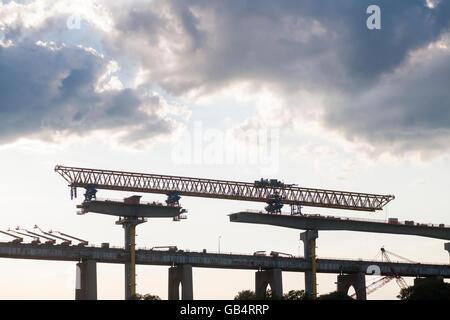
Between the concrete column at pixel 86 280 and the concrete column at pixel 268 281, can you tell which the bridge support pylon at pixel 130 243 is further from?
the concrete column at pixel 268 281

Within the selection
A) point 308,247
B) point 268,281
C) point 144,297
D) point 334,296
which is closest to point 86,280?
point 144,297

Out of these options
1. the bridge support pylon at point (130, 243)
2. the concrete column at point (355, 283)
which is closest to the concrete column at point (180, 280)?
the bridge support pylon at point (130, 243)

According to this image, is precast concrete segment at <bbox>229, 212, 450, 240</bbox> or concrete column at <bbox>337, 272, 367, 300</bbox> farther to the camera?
concrete column at <bbox>337, 272, 367, 300</bbox>

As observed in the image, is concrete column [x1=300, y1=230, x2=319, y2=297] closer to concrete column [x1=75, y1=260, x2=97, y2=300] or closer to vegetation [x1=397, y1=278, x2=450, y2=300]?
vegetation [x1=397, y1=278, x2=450, y2=300]

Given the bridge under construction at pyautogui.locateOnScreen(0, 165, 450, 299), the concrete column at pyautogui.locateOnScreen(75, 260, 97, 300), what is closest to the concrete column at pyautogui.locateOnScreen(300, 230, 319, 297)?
the bridge under construction at pyautogui.locateOnScreen(0, 165, 450, 299)

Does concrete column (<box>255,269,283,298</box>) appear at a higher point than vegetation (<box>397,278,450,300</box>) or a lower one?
higher

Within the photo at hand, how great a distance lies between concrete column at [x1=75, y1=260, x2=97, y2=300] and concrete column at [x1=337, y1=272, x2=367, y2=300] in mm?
64599

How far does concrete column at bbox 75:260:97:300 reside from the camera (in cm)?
14650

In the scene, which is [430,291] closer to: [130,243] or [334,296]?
[334,296]

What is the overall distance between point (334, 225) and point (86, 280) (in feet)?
216

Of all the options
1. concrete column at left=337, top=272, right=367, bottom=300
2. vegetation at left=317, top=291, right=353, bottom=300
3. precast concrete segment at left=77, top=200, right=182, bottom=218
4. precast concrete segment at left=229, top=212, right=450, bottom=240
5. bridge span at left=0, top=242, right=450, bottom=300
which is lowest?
vegetation at left=317, top=291, right=353, bottom=300

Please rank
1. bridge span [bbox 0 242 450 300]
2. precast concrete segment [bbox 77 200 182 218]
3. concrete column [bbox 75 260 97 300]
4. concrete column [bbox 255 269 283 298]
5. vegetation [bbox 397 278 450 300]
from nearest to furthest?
concrete column [bbox 75 260 97 300] < bridge span [bbox 0 242 450 300] < vegetation [bbox 397 278 450 300] < precast concrete segment [bbox 77 200 182 218] < concrete column [bbox 255 269 283 298]

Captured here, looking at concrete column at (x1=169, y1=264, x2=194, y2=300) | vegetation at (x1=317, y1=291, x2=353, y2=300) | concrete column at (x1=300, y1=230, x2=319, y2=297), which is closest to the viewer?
vegetation at (x1=317, y1=291, x2=353, y2=300)
